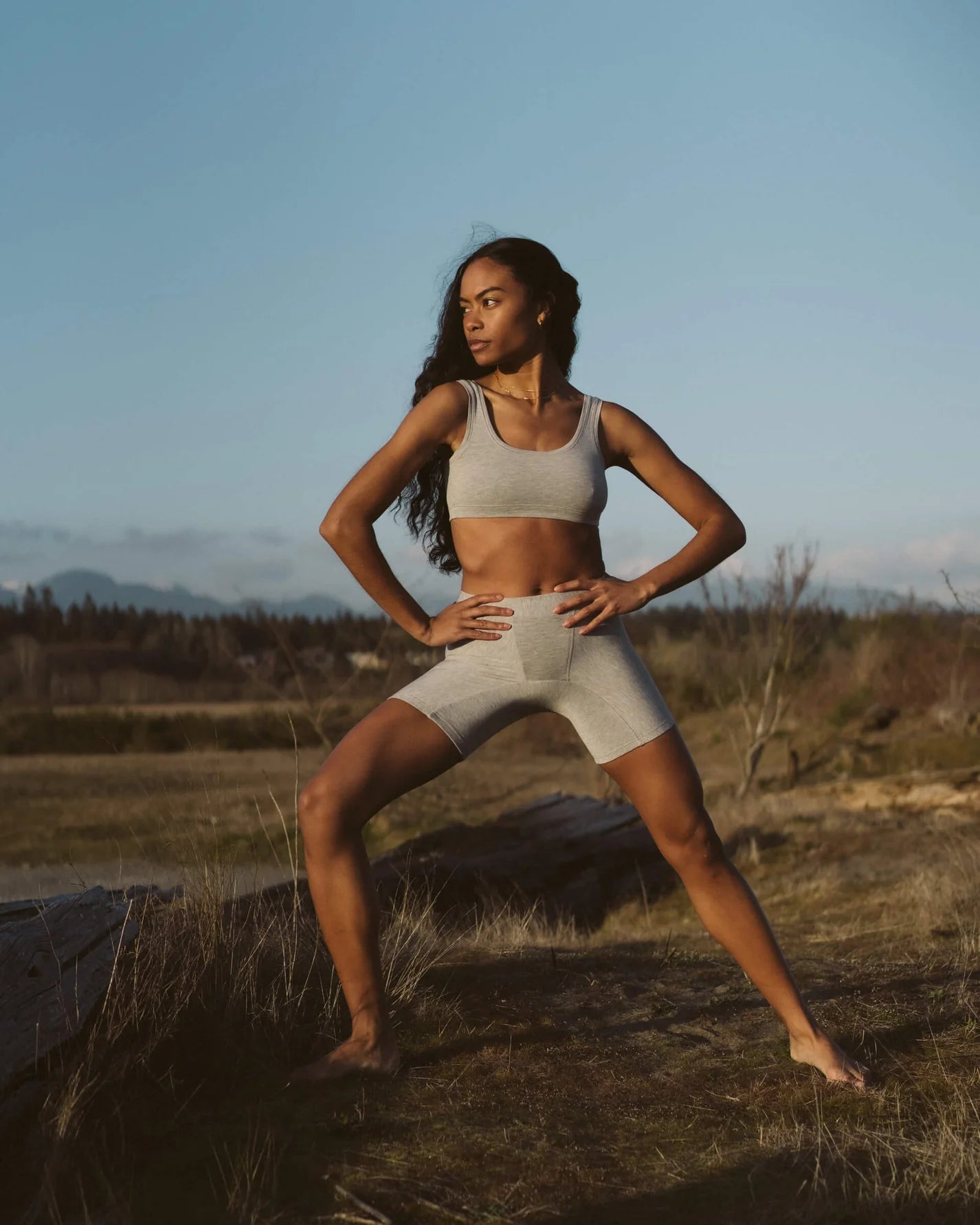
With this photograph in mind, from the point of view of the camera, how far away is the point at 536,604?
10.8 ft

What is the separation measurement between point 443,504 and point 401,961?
1.65 metres

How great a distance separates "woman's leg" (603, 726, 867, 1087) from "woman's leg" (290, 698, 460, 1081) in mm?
545

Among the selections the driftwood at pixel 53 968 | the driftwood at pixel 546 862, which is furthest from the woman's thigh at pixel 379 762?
the driftwood at pixel 546 862

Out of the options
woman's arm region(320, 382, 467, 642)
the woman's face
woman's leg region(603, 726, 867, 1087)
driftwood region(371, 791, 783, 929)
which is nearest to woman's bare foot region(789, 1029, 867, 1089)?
woman's leg region(603, 726, 867, 1087)

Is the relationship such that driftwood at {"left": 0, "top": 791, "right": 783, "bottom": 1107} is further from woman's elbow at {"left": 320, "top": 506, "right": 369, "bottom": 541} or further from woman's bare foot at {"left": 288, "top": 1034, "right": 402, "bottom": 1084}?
woman's elbow at {"left": 320, "top": 506, "right": 369, "bottom": 541}

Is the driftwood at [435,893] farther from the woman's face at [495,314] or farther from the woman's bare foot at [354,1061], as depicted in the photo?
the woman's face at [495,314]

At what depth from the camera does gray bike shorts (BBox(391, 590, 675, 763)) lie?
10.6 feet

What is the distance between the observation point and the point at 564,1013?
4.02 m

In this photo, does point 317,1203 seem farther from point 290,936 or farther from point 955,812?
point 955,812

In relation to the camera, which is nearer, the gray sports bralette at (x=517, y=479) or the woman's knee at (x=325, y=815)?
the woman's knee at (x=325, y=815)

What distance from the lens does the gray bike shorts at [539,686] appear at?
10.6 ft

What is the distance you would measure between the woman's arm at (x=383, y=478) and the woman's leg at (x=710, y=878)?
74 cm

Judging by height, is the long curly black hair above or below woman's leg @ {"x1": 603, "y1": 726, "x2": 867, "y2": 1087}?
above

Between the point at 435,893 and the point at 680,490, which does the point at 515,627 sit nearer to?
the point at 680,490
